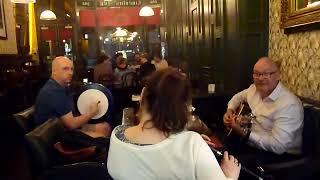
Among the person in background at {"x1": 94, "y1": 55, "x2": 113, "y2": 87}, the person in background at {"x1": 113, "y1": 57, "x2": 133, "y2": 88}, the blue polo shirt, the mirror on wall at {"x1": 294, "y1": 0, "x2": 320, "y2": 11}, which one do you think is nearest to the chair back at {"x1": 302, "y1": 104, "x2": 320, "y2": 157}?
the mirror on wall at {"x1": 294, "y1": 0, "x2": 320, "y2": 11}

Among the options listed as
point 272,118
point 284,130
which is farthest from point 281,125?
point 272,118

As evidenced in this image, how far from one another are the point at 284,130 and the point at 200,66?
13.1 feet

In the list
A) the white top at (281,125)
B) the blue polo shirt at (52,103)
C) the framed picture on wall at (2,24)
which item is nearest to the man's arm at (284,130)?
the white top at (281,125)

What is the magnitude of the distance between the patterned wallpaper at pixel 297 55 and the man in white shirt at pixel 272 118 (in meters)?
0.34

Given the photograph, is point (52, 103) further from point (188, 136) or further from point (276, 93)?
point (188, 136)

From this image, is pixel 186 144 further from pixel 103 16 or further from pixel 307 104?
pixel 103 16

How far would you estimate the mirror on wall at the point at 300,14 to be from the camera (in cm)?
287

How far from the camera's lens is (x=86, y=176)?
2.38m

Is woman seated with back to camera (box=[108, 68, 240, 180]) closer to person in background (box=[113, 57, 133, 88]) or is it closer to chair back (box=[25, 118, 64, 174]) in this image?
chair back (box=[25, 118, 64, 174])

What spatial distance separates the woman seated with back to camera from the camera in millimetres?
1383

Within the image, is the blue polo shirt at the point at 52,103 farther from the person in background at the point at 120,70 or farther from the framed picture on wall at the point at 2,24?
the person in background at the point at 120,70

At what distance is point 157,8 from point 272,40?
8756mm

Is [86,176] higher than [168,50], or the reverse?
[168,50]

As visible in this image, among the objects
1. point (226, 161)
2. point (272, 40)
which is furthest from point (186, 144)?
point (272, 40)
